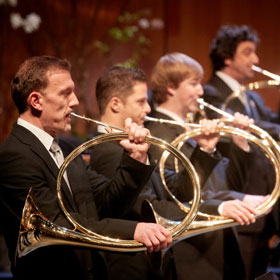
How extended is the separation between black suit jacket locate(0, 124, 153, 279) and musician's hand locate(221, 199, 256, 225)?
0.51 metres

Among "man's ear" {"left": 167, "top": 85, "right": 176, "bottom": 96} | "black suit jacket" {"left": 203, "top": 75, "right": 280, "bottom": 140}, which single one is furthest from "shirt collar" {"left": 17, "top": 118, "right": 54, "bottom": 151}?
"black suit jacket" {"left": 203, "top": 75, "right": 280, "bottom": 140}

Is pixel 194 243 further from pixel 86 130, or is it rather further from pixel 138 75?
pixel 86 130

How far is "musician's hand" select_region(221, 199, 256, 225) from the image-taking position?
239 cm

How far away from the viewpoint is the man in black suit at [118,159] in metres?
2.43

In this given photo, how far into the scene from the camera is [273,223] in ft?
12.5

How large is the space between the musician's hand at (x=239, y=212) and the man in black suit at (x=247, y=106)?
1.98ft

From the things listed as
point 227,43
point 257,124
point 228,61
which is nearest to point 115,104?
point 257,124

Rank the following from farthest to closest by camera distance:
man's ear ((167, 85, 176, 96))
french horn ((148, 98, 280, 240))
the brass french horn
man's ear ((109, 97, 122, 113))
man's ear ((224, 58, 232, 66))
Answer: man's ear ((224, 58, 232, 66))
man's ear ((167, 85, 176, 96))
man's ear ((109, 97, 122, 113))
french horn ((148, 98, 280, 240))
the brass french horn

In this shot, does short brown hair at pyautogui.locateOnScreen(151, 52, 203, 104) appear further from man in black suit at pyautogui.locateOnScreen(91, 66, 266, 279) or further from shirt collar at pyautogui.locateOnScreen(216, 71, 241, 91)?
shirt collar at pyautogui.locateOnScreen(216, 71, 241, 91)

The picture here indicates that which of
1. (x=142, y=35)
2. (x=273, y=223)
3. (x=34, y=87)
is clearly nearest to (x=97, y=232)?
(x=34, y=87)

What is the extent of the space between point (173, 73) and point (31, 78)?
4.07ft

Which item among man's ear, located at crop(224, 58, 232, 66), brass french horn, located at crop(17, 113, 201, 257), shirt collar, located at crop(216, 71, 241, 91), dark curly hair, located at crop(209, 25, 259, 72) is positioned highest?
dark curly hair, located at crop(209, 25, 259, 72)

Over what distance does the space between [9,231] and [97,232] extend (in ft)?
1.15

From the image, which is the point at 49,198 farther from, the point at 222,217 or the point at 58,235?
the point at 222,217
